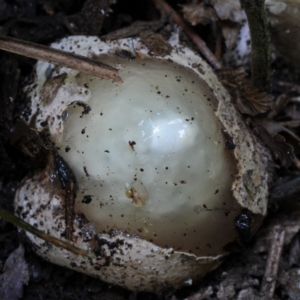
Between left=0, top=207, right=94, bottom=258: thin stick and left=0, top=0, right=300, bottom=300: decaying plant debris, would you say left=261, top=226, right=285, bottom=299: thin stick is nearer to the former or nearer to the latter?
left=0, top=0, right=300, bottom=300: decaying plant debris

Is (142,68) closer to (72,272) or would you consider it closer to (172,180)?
(172,180)

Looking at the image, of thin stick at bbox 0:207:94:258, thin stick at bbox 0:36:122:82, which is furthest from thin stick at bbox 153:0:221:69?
thin stick at bbox 0:207:94:258

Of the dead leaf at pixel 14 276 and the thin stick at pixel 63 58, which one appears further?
the dead leaf at pixel 14 276

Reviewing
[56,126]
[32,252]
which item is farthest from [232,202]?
[32,252]

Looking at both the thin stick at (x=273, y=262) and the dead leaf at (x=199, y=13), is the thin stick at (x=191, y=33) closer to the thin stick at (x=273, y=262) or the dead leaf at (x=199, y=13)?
the dead leaf at (x=199, y=13)

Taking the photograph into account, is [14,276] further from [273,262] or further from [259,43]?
[259,43]

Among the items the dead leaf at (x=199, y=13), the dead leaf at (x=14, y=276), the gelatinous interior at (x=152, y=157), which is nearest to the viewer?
the gelatinous interior at (x=152, y=157)

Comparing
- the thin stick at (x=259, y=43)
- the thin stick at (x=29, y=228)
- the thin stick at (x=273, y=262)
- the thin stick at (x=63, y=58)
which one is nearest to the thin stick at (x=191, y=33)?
the thin stick at (x=259, y=43)

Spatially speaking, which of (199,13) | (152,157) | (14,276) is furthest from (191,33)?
(14,276)
